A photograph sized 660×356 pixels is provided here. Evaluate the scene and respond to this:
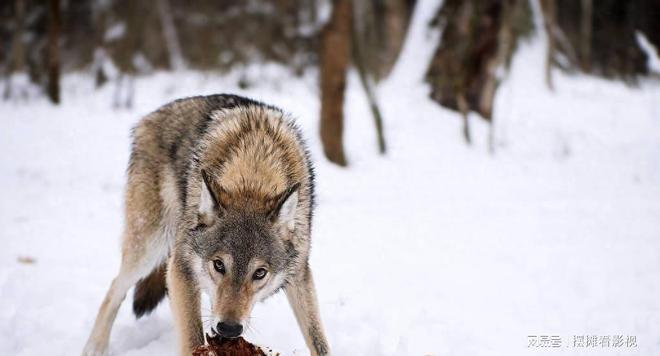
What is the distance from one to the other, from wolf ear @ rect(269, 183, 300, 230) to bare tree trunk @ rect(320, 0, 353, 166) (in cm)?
483

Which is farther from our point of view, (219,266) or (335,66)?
(335,66)

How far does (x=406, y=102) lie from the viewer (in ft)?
36.0

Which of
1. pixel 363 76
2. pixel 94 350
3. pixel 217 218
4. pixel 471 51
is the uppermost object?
pixel 217 218

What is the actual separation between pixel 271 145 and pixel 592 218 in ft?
16.0

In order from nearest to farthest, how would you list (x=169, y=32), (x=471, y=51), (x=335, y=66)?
(x=335, y=66) → (x=471, y=51) → (x=169, y=32)

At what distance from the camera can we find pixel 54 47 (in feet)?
33.4

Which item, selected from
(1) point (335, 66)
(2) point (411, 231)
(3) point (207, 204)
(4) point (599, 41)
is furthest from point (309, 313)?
(4) point (599, 41)

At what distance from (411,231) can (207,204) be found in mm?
3585

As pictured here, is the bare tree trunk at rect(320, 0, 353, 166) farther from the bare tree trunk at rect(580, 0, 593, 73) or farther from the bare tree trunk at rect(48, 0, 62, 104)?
the bare tree trunk at rect(580, 0, 593, 73)

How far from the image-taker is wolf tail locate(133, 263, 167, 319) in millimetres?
3338

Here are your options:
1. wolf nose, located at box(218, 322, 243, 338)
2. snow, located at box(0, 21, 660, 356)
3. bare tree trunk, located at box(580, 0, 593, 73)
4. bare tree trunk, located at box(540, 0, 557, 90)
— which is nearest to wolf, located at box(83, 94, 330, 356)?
wolf nose, located at box(218, 322, 243, 338)

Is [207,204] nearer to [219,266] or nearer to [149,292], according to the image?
[219,266]

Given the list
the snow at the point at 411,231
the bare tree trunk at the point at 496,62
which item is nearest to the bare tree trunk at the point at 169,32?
the snow at the point at 411,231

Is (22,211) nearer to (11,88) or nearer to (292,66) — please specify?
(11,88)
